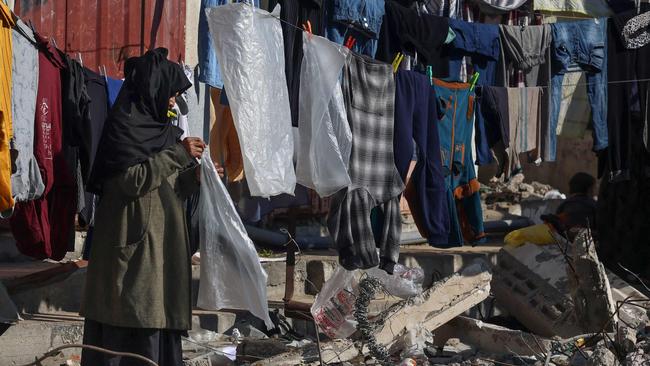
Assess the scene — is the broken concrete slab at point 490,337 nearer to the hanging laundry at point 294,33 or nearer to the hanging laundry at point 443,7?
the hanging laundry at point 294,33

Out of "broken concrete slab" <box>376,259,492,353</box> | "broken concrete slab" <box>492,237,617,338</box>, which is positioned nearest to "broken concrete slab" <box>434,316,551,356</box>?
"broken concrete slab" <box>376,259,492,353</box>

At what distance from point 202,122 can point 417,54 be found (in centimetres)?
171

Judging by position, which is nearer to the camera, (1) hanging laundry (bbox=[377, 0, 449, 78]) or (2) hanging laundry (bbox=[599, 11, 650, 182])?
(1) hanging laundry (bbox=[377, 0, 449, 78])

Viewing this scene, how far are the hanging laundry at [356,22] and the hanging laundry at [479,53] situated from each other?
0.81 meters

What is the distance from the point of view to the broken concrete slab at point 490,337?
7.41m

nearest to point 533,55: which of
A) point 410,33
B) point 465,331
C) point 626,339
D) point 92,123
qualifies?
point 410,33

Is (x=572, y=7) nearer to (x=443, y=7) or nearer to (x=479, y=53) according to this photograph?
(x=443, y=7)

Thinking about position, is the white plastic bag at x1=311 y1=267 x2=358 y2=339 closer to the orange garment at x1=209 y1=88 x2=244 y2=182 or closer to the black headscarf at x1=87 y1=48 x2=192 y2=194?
the orange garment at x1=209 y1=88 x2=244 y2=182

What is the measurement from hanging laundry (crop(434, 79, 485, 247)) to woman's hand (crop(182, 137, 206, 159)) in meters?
2.83

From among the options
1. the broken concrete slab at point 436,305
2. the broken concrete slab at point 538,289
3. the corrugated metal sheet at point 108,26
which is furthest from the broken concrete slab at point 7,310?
the broken concrete slab at point 538,289

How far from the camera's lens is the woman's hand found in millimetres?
5715

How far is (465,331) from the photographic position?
7992 millimetres

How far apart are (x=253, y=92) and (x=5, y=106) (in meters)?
1.40

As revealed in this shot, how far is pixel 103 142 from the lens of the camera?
5.59m
